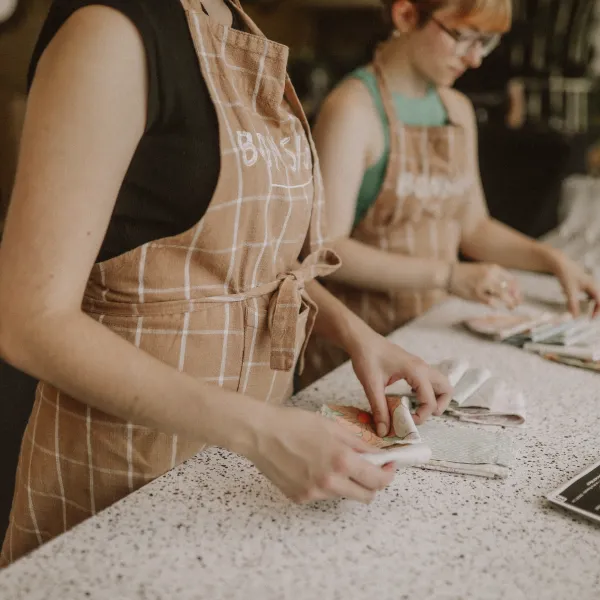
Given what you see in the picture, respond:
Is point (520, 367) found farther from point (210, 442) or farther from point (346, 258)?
point (210, 442)

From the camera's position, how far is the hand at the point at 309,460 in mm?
736

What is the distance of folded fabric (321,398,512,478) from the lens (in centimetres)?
92

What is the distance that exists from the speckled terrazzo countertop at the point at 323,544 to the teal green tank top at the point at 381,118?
3.00 feet

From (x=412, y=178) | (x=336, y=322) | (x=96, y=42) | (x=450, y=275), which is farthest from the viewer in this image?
(x=412, y=178)

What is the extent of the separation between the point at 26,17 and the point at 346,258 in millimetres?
3757

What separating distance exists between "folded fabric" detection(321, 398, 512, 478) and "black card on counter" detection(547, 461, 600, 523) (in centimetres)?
8

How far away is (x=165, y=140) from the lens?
2.71 feet

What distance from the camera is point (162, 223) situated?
34.4 inches

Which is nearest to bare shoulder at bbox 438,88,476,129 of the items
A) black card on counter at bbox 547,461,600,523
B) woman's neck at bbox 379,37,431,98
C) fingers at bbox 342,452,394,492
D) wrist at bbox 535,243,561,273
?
woman's neck at bbox 379,37,431,98

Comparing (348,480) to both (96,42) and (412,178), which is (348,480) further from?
(412,178)

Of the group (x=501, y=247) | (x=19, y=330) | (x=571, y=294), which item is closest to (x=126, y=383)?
(x=19, y=330)

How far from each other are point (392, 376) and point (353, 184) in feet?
2.10

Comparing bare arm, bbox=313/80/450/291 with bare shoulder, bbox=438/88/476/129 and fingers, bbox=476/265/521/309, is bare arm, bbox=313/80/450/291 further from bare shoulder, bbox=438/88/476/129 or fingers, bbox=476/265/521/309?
bare shoulder, bbox=438/88/476/129

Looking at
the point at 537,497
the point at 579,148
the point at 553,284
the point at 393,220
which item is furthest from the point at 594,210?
the point at 537,497
